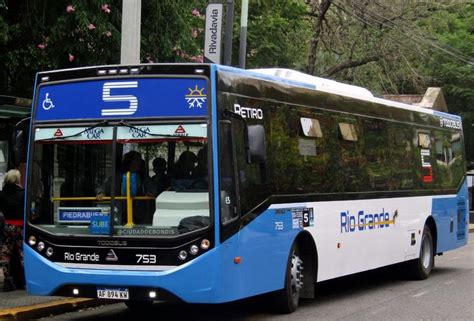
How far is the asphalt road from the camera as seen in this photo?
938 cm

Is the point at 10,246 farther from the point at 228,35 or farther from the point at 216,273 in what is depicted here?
the point at 228,35

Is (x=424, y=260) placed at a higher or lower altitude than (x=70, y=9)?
lower

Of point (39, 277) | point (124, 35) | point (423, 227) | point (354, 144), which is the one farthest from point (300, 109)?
point (423, 227)

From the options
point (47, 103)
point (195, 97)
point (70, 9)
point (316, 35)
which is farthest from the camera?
point (316, 35)

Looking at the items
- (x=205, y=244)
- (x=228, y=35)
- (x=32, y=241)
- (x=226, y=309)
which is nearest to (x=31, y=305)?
(x=32, y=241)

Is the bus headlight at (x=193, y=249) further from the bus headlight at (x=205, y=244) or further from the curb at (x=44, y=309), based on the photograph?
the curb at (x=44, y=309)

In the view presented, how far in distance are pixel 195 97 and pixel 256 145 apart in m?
0.85

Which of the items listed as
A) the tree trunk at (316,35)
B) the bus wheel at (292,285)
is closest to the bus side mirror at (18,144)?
the bus wheel at (292,285)

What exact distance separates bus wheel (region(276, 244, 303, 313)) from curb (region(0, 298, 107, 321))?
9.27 feet

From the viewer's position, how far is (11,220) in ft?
34.2

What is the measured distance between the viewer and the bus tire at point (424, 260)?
13.4 m

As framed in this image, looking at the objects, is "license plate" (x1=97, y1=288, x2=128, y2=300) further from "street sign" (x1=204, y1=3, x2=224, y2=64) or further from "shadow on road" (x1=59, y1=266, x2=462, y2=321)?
"street sign" (x1=204, y1=3, x2=224, y2=64)

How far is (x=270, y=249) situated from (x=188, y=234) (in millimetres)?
1432

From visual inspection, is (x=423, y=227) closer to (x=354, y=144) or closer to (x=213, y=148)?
(x=354, y=144)
